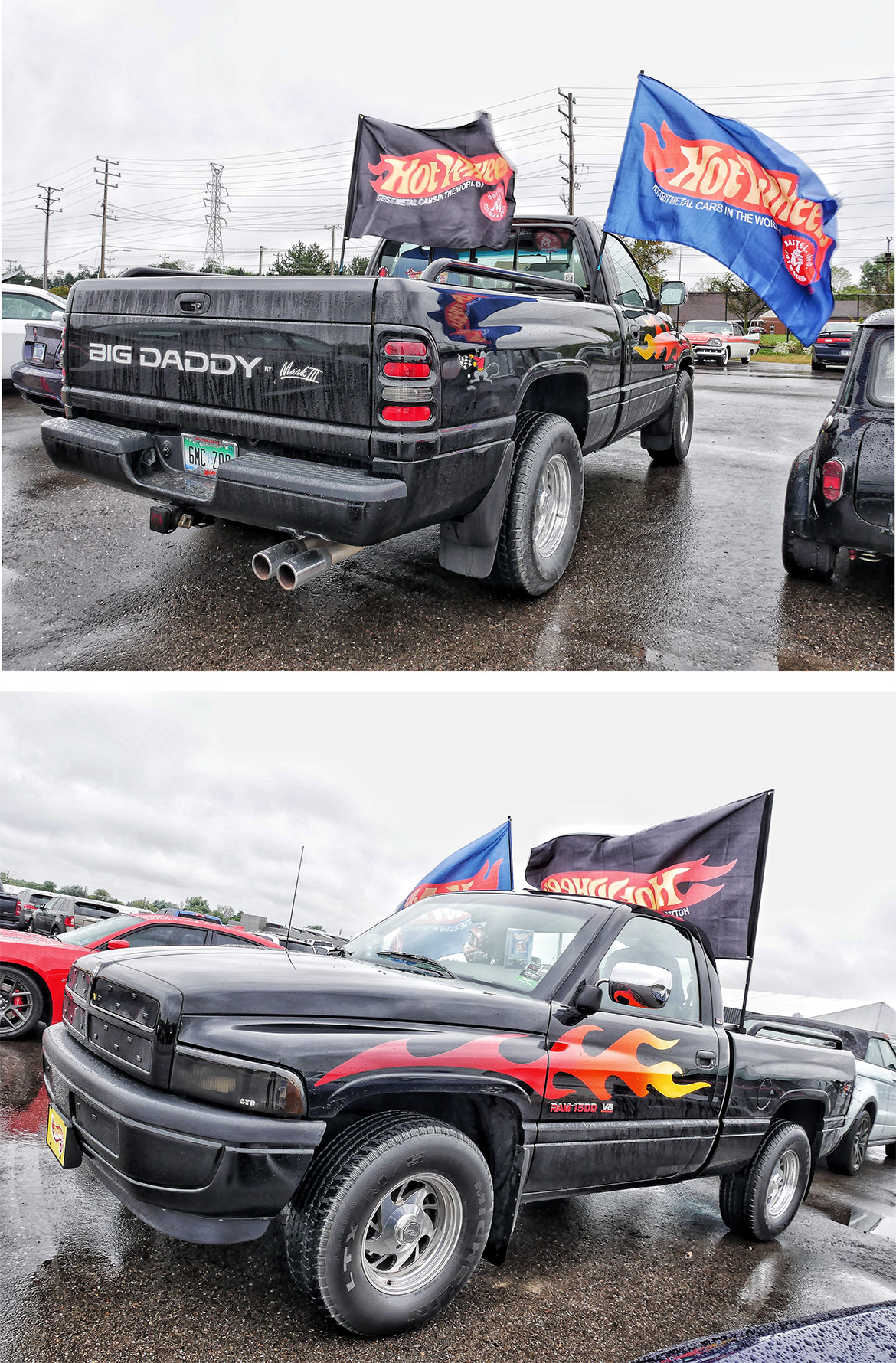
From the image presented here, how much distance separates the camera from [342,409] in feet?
13.0

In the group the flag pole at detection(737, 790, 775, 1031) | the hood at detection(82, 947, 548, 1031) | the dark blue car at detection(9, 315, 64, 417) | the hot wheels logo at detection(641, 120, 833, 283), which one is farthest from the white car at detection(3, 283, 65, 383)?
the hood at detection(82, 947, 548, 1031)

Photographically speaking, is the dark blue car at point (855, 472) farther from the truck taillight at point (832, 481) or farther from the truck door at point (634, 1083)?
the truck door at point (634, 1083)

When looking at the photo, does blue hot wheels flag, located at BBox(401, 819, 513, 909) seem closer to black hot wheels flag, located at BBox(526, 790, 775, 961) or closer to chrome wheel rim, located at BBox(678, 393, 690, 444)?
black hot wheels flag, located at BBox(526, 790, 775, 961)

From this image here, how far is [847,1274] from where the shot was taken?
3.77 meters

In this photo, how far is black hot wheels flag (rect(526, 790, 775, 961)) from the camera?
202 inches

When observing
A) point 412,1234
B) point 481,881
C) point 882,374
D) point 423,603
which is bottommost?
point 481,881

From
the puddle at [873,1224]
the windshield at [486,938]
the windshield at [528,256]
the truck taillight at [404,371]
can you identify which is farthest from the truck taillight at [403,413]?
the puddle at [873,1224]

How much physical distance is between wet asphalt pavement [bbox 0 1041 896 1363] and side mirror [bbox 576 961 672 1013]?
0.97m

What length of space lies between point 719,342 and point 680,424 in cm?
2312

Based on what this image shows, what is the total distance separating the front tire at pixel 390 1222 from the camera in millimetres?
2383

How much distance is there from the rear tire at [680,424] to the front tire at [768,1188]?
671cm

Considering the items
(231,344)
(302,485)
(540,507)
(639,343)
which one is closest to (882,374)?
(639,343)

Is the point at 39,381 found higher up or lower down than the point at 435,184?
lower down

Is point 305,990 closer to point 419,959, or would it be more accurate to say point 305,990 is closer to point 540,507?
point 419,959
